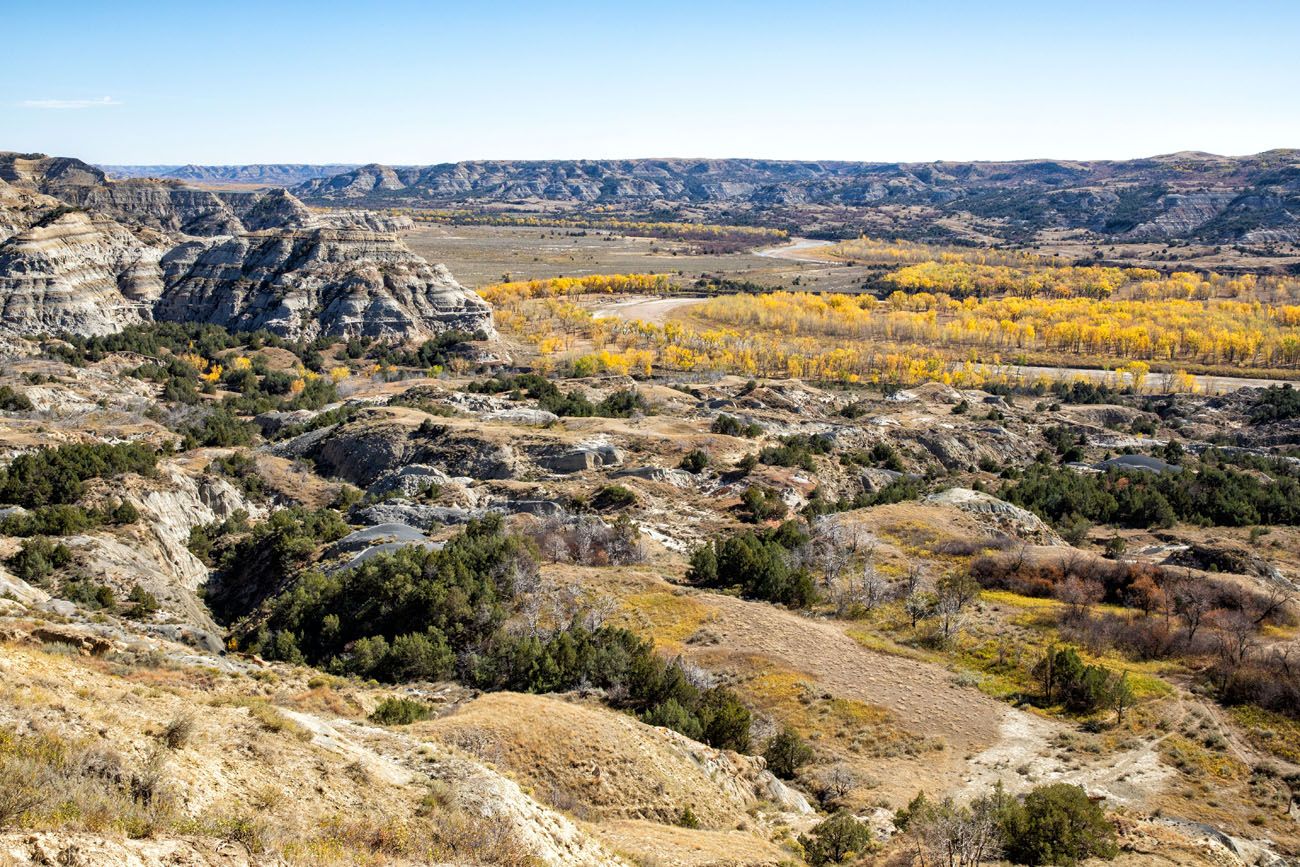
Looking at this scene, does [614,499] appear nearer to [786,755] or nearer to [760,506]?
[760,506]

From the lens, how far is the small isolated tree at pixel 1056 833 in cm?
1842

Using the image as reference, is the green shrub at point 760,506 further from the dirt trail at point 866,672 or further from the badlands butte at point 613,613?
the dirt trail at point 866,672

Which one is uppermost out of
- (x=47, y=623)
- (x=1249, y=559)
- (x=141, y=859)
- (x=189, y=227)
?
(x=189, y=227)

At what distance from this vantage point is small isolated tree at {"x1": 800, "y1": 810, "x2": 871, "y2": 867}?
1862 cm

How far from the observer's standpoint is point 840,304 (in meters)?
146

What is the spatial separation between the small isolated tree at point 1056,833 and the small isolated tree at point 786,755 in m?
6.28

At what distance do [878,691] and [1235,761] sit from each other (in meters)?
9.88

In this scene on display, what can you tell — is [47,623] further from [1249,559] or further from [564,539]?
[1249,559]

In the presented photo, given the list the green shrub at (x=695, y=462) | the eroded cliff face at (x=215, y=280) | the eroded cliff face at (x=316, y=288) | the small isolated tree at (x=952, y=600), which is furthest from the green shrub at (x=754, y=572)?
the eroded cliff face at (x=316, y=288)

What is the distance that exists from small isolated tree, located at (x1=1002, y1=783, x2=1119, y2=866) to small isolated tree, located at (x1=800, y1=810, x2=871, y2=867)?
306cm

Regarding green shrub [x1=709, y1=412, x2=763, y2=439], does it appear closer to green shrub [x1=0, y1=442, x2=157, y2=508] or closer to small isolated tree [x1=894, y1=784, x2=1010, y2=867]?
green shrub [x1=0, y1=442, x2=157, y2=508]

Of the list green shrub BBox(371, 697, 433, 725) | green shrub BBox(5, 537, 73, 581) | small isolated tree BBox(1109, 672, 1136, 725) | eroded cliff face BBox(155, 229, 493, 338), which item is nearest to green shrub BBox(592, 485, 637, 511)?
green shrub BBox(5, 537, 73, 581)

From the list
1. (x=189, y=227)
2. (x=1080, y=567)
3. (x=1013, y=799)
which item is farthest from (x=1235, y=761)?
(x=189, y=227)

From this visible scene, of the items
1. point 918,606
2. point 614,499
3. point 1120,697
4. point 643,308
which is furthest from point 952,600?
point 643,308
